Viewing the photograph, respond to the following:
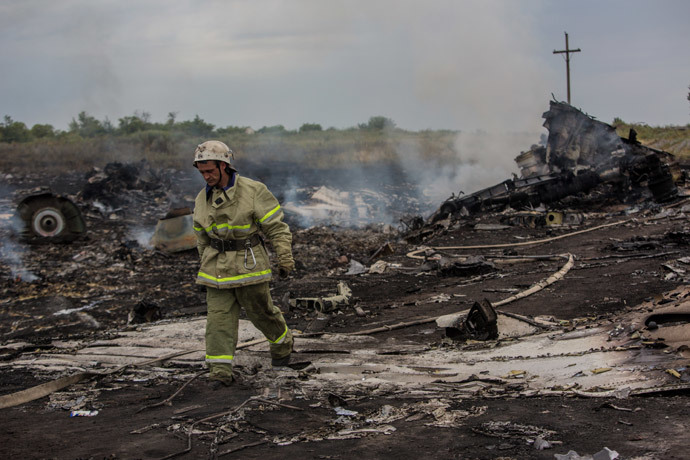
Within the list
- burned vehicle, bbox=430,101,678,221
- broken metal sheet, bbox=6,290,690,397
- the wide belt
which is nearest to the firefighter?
the wide belt

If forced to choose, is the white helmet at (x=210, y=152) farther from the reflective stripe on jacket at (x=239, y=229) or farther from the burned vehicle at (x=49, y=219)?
the burned vehicle at (x=49, y=219)

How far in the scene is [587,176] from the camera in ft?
51.8

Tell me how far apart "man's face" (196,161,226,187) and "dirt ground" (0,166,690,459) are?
1.42 metres

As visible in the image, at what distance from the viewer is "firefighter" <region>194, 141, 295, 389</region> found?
13.8ft

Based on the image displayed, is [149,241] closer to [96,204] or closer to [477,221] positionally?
[96,204]

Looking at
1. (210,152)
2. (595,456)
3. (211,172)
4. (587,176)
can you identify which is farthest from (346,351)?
(587,176)

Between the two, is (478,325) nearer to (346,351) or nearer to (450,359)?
(450,359)

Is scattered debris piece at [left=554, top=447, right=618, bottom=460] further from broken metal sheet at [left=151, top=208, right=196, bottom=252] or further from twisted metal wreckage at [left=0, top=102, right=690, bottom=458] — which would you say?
broken metal sheet at [left=151, top=208, right=196, bottom=252]

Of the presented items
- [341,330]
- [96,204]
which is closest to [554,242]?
[341,330]

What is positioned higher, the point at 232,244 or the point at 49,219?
the point at 49,219

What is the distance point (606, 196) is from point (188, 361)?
13.3m

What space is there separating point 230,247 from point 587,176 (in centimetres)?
1370

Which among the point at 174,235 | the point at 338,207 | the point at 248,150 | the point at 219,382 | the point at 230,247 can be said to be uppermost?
the point at 248,150

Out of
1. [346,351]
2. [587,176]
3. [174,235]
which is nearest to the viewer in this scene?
[346,351]
